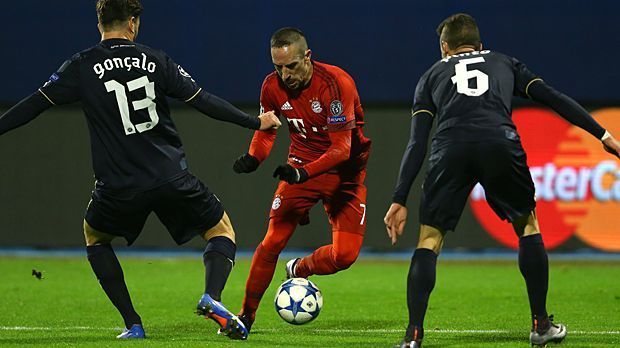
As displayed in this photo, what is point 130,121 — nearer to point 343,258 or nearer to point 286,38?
point 286,38

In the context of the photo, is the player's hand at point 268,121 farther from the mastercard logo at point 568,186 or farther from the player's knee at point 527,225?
the mastercard logo at point 568,186

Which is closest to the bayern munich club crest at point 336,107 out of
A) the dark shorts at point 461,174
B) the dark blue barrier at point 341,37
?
the dark shorts at point 461,174

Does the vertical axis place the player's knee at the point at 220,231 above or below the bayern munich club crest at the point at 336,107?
below

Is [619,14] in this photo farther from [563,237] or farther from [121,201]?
[121,201]

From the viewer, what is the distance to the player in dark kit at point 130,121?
619cm

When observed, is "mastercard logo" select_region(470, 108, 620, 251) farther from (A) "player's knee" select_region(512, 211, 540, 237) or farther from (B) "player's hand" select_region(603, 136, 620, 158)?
(B) "player's hand" select_region(603, 136, 620, 158)

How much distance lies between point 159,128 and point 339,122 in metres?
1.25

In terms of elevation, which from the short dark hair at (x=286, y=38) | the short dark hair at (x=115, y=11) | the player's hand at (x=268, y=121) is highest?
the short dark hair at (x=115, y=11)

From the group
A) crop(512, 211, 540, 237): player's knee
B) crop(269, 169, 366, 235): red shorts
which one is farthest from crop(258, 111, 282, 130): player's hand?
crop(512, 211, 540, 237): player's knee

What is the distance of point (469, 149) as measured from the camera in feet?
18.9

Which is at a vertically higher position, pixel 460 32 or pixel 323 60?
pixel 460 32

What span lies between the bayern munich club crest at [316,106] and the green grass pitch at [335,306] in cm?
139

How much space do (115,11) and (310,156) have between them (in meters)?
1.74

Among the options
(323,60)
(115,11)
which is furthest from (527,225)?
(323,60)
